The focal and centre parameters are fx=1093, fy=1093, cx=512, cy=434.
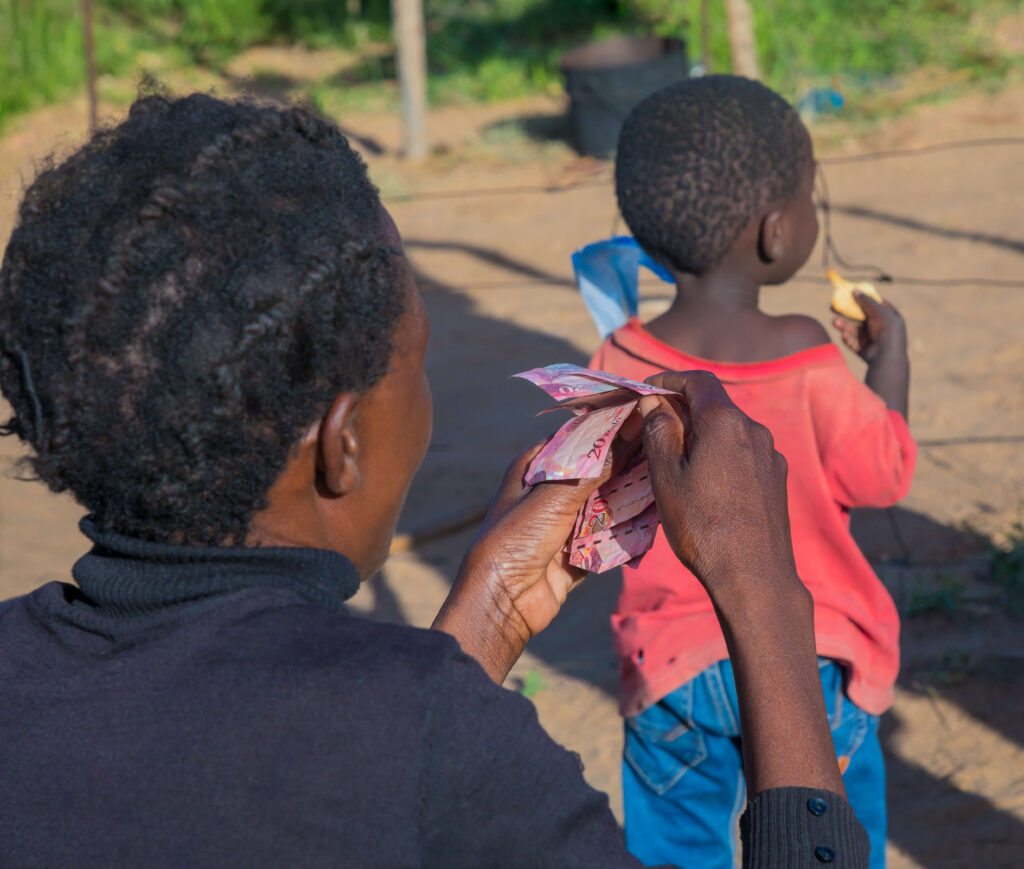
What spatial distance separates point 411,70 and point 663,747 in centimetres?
924

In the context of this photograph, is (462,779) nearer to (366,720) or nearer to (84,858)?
(366,720)

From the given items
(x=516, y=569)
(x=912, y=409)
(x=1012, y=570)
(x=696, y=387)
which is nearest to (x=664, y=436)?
(x=696, y=387)

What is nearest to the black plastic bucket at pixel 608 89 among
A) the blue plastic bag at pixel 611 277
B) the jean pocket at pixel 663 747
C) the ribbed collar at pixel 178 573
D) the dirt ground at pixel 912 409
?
the dirt ground at pixel 912 409

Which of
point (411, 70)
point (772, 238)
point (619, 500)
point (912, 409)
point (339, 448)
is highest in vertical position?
point (339, 448)

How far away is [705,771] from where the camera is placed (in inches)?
83.8

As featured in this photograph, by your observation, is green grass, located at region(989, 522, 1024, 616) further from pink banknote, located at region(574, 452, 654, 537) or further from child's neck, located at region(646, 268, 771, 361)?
pink banknote, located at region(574, 452, 654, 537)

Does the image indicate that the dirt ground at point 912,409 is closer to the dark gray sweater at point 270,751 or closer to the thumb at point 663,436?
the dark gray sweater at point 270,751

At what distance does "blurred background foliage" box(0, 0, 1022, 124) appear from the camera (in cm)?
1090

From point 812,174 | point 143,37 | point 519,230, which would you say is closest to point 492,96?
point 519,230

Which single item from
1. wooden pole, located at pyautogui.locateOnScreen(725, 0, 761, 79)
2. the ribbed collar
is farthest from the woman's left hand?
wooden pole, located at pyautogui.locateOnScreen(725, 0, 761, 79)

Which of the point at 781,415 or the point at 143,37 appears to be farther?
the point at 143,37

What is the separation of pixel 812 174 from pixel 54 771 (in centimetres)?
193

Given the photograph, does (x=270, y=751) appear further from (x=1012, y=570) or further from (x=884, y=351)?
(x=1012, y=570)

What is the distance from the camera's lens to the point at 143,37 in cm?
1598
